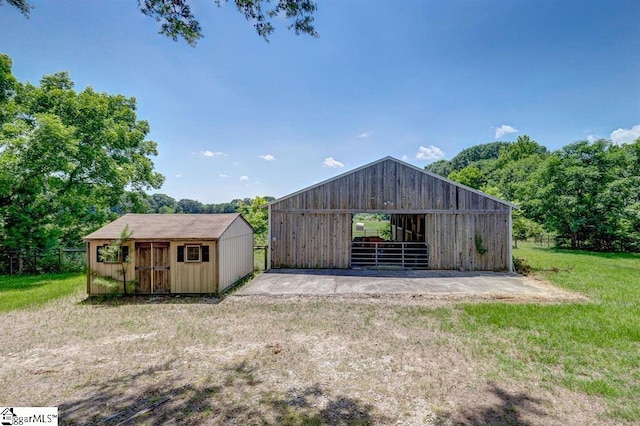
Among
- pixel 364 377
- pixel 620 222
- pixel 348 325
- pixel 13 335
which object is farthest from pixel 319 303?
pixel 620 222

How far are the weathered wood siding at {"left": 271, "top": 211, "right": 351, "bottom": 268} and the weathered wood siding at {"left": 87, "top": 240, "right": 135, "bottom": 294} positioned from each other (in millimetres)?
5701

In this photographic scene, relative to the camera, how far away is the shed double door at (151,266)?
29.5 feet

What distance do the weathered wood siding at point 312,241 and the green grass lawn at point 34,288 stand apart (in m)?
7.47

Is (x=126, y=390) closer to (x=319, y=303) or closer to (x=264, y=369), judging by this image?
(x=264, y=369)

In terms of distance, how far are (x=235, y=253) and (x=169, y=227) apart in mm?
2331

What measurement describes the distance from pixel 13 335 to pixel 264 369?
18.8ft

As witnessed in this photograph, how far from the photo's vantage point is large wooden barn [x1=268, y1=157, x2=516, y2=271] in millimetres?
12742

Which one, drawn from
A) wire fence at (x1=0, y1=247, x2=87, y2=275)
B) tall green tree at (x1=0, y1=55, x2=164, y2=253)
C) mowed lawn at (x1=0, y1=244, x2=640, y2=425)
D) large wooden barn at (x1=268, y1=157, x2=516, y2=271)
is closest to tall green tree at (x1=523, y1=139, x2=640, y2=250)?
large wooden barn at (x1=268, y1=157, x2=516, y2=271)

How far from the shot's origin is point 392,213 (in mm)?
12977

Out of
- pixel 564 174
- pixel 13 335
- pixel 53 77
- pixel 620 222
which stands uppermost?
pixel 53 77

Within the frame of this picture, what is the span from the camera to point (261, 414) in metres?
3.45

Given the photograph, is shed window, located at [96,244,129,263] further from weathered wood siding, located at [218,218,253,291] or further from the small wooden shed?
weathered wood siding, located at [218,218,253,291]

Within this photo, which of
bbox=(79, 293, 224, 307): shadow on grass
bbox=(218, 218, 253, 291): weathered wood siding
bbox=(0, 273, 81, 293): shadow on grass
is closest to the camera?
bbox=(79, 293, 224, 307): shadow on grass

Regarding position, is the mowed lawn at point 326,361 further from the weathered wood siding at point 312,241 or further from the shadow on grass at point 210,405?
the weathered wood siding at point 312,241
